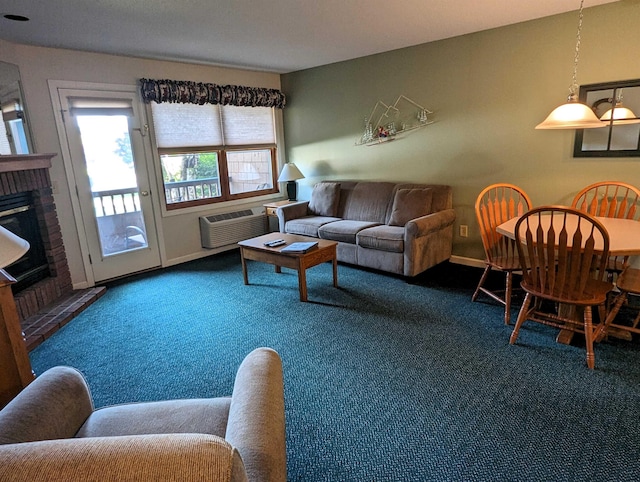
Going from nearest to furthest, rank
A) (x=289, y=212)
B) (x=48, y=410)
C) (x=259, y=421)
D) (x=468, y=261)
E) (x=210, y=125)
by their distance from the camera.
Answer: (x=259, y=421) → (x=48, y=410) → (x=468, y=261) → (x=289, y=212) → (x=210, y=125)

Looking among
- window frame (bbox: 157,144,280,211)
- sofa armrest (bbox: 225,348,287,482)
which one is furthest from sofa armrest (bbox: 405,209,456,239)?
window frame (bbox: 157,144,280,211)

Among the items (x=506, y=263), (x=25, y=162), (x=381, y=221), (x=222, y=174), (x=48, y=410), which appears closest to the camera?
(x=48, y=410)

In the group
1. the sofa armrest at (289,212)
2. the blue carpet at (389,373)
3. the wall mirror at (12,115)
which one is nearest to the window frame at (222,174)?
the sofa armrest at (289,212)

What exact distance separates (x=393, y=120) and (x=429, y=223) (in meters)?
1.47

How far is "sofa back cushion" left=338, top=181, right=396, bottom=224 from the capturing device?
441 cm

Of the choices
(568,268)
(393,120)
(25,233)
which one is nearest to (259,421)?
(568,268)

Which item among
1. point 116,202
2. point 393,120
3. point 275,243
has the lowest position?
point 275,243

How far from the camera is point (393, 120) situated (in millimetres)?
4426

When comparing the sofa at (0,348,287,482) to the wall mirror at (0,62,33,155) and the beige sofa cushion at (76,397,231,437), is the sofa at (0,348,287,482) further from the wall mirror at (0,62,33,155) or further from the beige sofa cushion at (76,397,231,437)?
the wall mirror at (0,62,33,155)

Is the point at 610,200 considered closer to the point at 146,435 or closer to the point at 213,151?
the point at 146,435

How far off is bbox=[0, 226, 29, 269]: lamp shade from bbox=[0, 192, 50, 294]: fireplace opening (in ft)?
7.21

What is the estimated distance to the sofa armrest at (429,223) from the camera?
3.49 m

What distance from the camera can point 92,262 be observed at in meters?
3.99

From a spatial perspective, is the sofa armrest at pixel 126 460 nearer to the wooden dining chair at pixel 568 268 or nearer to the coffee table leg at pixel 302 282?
the wooden dining chair at pixel 568 268
